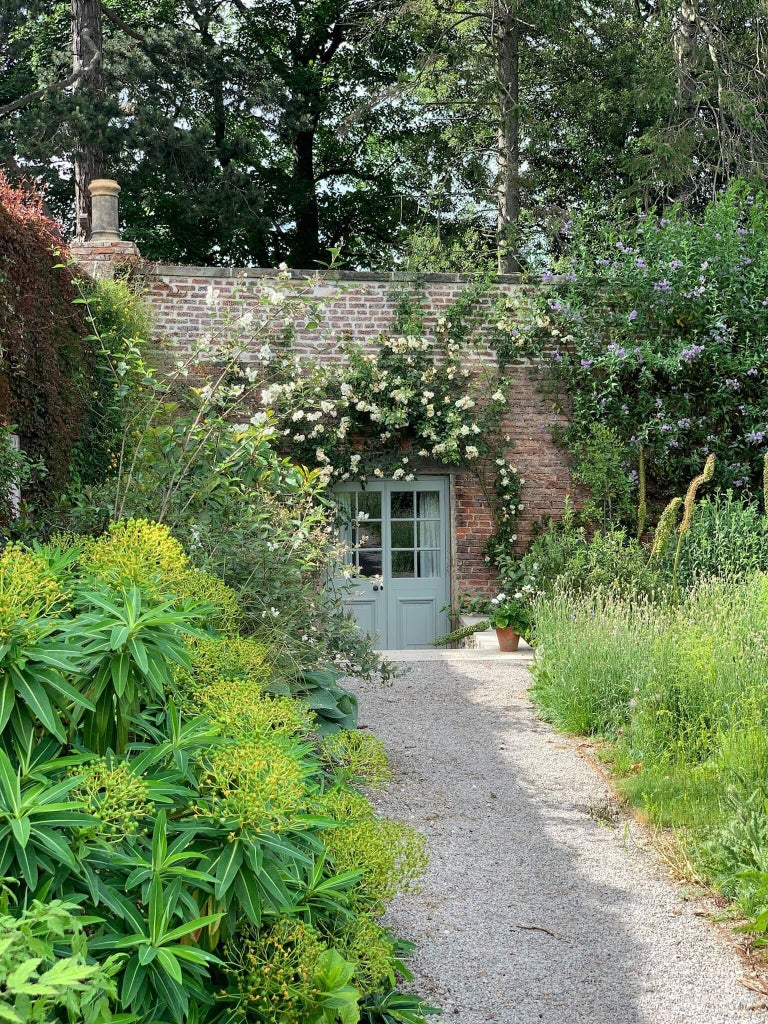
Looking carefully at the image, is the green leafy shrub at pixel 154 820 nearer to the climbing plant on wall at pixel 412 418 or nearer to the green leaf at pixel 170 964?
the green leaf at pixel 170 964

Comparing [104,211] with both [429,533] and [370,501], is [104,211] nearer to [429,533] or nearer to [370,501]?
[370,501]

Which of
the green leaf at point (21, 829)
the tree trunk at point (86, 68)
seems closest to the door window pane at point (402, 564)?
the tree trunk at point (86, 68)

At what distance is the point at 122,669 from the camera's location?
2.05m

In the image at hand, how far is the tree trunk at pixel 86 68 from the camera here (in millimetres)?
13234

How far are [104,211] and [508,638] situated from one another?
223 inches

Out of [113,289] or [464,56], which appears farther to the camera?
[464,56]

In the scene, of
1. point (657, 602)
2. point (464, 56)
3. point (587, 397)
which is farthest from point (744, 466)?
point (464, 56)

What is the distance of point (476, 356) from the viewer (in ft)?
34.7

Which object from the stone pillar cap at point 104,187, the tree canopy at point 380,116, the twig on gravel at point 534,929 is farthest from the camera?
the tree canopy at point 380,116

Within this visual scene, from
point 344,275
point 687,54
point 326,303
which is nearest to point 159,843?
point 326,303

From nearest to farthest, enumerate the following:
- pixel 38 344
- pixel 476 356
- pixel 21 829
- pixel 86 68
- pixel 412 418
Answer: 1. pixel 21 829
2. pixel 38 344
3. pixel 412 418
4. pixel 476 356
5. pixel 86 68

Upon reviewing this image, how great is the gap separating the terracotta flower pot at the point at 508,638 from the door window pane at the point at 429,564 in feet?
5.31

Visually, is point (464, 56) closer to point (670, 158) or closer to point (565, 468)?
point (670, 158)

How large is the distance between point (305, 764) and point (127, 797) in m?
0.71
